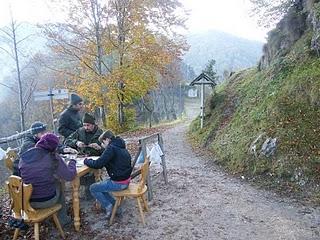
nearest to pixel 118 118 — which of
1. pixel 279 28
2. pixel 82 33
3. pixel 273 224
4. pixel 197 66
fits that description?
pixel 82 33

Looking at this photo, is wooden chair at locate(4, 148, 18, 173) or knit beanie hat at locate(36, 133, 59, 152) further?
wooden chair at locate(4, 148, 18, 173)

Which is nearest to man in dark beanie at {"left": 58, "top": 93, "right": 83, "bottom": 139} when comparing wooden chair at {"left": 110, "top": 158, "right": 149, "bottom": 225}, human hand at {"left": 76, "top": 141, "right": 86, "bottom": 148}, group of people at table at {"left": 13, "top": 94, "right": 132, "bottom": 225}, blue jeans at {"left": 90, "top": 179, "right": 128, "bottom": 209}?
group of people at table at {"left": 13, "top": 94, "right": 132, "bottom": 225}

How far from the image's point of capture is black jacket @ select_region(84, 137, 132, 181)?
5355mm

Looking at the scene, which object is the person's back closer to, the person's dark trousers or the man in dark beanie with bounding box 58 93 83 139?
the person's dark trousers

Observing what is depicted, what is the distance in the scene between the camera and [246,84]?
550 inches

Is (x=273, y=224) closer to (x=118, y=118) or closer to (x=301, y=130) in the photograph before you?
(x=301, y=130)

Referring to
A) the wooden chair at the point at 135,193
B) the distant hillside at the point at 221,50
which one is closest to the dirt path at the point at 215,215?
the wooden chair at the point at 135,193

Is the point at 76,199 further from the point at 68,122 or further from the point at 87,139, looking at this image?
the point at 68,122

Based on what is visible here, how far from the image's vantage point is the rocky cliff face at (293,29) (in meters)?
10.3

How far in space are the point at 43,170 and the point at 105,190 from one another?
122 centimetres

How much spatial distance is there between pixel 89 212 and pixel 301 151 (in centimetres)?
490

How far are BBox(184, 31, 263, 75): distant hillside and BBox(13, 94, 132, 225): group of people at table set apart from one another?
7539 centimetres

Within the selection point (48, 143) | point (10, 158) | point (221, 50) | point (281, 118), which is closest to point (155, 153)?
point (10, 158)

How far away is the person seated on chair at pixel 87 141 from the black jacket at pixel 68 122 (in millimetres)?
431
